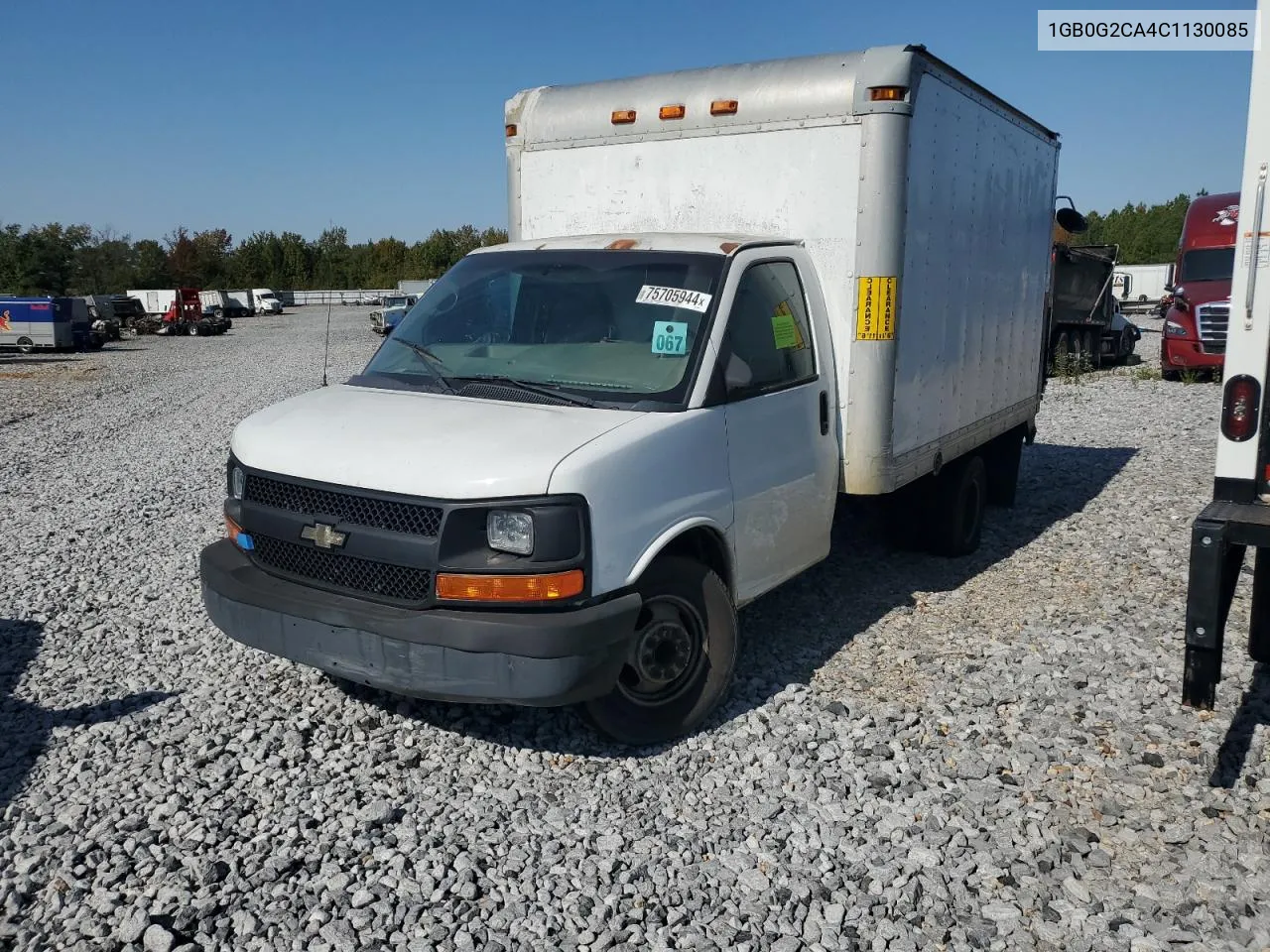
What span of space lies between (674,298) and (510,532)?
153cm

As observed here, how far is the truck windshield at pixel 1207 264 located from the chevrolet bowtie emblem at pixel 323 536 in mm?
18553

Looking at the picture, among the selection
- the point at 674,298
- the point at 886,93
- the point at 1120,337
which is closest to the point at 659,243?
the point at 674,298

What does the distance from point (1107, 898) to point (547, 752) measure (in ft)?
7.21

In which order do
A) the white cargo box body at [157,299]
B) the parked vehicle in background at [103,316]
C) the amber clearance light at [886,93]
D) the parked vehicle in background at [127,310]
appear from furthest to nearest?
the white cargo box body at [157,299], the parked vehicle in background at [127,310], the parked vehicle in background at [103,316], the amber clearance light at [886,93]

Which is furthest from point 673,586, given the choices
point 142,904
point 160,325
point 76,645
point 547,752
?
point 160,325

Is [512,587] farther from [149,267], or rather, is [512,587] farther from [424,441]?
[149,267]

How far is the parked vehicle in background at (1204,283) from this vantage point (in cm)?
1817

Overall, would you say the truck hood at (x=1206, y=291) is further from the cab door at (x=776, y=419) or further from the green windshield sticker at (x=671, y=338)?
the green windshield sticker at (x=671, y=338)

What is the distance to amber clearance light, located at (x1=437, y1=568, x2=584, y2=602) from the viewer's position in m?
3.79

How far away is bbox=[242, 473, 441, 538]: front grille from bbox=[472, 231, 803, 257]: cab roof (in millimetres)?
1840

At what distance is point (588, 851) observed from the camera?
12.0ft

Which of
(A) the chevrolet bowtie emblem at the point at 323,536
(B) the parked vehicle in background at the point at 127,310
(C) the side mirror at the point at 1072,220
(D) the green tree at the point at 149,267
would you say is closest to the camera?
(A) the chevrolet bowtie emblem at the point at 323,536

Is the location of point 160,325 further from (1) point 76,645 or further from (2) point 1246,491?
(2) point 1246,491

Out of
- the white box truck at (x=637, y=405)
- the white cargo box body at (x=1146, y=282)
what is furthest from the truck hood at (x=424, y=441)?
the white cargo box body at (x=1146, y=282)
